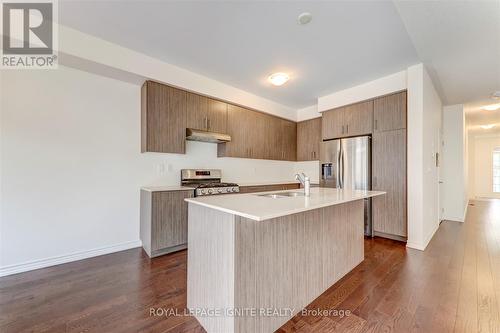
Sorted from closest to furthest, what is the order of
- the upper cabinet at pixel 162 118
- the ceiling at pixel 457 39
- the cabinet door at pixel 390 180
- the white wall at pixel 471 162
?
the ceiling at pixel 457 39
the upper cabinet at pixel 162 118
the cabinet door at pixel 390 180
the white wall at pixel 471 162

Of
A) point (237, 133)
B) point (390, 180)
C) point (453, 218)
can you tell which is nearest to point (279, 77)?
point (237, 133)

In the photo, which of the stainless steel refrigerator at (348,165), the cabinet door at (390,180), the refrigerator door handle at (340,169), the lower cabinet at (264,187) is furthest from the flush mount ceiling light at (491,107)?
the lower cabinet at (264,187)

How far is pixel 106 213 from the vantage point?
286 cm

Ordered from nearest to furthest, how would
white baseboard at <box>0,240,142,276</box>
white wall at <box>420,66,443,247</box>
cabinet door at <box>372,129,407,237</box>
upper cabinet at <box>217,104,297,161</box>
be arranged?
white baseboard at <box>0,240,142,276</box>, white wall at <box>420,66,443,247</box>, cabinet door at <box>372,129,407,237</box>, upper cabinet at <box>217,104,297,161</box>

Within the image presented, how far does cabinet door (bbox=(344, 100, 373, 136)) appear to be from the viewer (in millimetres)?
3615

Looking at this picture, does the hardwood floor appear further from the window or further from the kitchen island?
the window

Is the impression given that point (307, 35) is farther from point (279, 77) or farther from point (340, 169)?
point (340, 169)

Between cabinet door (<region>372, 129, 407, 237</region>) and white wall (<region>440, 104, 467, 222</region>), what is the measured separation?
2370 mm

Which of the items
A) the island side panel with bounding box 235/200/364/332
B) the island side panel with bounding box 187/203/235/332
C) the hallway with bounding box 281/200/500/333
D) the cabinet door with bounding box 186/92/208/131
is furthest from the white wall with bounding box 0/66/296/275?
the hallway with bounding box 281/200/500/333

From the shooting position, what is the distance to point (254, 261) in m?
1.38

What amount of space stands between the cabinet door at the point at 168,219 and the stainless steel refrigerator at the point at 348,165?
2659 mm

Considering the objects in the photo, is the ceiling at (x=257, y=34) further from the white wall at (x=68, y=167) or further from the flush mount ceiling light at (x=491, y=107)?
the flush mount ceiling light at (x=491, y=107)

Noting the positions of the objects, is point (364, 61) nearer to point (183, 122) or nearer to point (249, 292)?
point (183, 122)

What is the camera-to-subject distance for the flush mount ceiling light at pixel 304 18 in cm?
201
